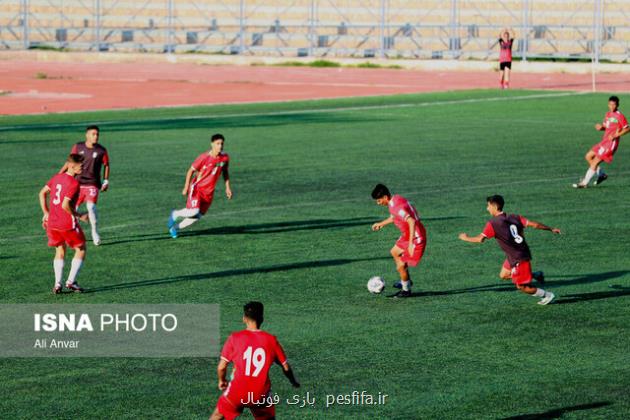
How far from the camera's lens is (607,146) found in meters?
24.3

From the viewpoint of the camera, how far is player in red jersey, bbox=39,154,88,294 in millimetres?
14633

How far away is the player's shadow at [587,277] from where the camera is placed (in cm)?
1577

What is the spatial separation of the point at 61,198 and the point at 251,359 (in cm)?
651

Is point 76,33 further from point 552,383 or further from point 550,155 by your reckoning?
point 552,383

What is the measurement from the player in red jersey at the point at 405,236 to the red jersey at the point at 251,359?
5922 mm

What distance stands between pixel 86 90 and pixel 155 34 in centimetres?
2539

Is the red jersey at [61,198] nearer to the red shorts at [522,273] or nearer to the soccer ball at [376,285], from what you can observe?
the soccer ball at [376,285]

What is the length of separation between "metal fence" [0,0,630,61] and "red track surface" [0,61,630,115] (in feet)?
16.5

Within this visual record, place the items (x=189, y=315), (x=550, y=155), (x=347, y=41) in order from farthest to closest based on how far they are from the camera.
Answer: (x=347, y=41) → (x=550, y=155) → (x=189, y=315)

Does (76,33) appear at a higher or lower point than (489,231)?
higher

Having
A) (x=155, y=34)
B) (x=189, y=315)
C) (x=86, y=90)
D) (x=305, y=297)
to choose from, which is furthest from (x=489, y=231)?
(x=155, y=34)

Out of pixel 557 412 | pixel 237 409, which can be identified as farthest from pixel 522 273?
pixel 237 409

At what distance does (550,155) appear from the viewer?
3005cm

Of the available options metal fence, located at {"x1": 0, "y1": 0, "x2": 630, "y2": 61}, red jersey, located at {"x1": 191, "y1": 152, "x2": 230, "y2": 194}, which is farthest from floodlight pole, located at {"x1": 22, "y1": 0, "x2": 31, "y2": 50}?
red jersey, located at {"x1": 191, "y1": 152, "x2": 230, "y2": 194}
